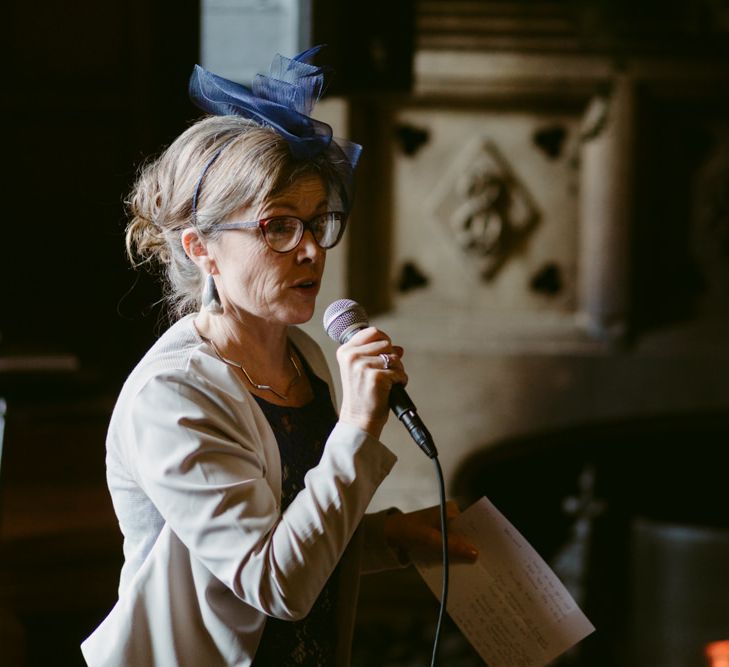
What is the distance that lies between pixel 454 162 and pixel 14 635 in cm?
212

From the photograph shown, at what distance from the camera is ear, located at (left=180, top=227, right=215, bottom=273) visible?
1104mm

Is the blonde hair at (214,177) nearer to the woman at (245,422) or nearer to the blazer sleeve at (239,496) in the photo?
the woman at (245,422)

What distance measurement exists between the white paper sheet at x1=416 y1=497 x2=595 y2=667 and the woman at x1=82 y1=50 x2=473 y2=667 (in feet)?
0.11

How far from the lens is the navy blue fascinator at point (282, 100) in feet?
3.55

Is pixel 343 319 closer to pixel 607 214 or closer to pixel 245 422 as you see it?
pixel 245 422

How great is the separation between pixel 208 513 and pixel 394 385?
0.23 m

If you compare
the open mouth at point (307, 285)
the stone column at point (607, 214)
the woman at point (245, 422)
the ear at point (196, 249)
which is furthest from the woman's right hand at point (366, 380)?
the stone column at point (607, 214)

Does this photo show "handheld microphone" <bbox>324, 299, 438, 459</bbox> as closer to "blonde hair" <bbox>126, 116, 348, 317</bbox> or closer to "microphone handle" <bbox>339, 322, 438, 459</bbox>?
"microphone handle" <bbox>339, 322, 438, 459</bbox>

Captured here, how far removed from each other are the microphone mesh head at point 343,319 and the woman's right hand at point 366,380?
0.08 meters

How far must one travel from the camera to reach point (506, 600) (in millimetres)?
1154

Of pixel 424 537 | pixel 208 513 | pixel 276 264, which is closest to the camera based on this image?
pixel 208 513

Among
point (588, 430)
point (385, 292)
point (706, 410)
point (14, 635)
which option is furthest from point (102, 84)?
point (706, 410)

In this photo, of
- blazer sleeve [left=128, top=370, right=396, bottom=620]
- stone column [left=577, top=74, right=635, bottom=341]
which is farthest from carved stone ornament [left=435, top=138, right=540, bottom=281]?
blazer sleeve [left=128, top=370, right=396, bottom=620]

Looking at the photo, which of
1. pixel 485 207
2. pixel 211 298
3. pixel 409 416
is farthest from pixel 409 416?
pixel 485 207
